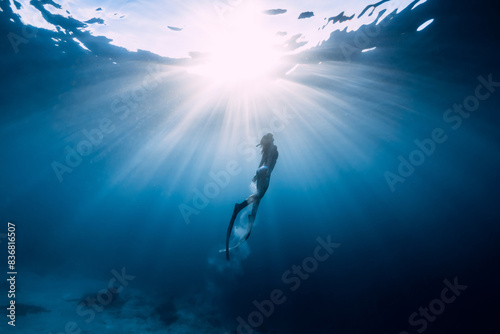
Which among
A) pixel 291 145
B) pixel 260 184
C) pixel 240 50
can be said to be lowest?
pixel 260 184

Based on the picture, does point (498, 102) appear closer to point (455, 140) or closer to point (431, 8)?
point (455, 140)

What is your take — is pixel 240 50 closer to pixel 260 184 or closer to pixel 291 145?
pixel 260 184

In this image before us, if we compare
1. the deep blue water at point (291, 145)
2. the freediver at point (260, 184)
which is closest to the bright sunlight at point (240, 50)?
the deep blue water at point (291, 145)

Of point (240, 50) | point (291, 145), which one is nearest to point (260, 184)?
point (240, 50)

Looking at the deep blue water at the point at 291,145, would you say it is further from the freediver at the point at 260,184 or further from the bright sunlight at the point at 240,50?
the freediver at the point at 260,184

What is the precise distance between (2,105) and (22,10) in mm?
13033

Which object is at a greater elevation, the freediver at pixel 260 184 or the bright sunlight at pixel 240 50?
the bright sunlight at pixel 240 50

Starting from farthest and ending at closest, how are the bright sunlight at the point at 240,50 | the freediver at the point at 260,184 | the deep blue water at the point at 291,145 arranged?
the deep blue water at the point at 291,145 → the bright sunlight at the point at 240,50 → the freediver at the point at 260,184

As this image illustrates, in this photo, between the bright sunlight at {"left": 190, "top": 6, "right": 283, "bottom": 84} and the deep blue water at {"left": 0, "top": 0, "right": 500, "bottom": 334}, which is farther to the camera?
the deep blue water at {"left": 0, "top": 0, "right": 500, "bottom": 334}

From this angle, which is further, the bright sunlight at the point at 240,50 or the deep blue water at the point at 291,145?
the deep blue water at the point at 291,145

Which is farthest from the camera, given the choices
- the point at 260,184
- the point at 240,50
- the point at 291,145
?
the point at 291,145

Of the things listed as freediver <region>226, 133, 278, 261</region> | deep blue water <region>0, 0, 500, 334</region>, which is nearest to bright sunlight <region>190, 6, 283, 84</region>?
deep blue water <region>0, 0, 500, 334</region>

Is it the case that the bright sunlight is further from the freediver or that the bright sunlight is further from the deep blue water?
the freediver

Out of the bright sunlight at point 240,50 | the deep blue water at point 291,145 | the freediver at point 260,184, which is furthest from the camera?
the deep blue water at point 291,145
